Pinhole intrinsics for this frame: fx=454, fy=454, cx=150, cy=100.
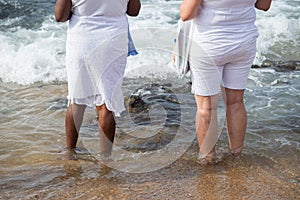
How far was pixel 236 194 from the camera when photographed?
10.3ft

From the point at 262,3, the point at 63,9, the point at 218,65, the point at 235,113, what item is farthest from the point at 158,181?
the point at 262,3

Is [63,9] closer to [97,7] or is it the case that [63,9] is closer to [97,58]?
[97,7]

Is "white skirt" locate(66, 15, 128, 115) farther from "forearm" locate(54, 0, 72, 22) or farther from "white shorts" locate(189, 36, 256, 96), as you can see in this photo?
"white shorts" locate(189, 36, 256, 96)

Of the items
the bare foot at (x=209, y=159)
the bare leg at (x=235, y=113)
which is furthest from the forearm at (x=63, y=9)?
the bare foot at (x=209, y=159)

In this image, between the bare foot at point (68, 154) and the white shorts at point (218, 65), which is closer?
the white shorts at point (218, 65)

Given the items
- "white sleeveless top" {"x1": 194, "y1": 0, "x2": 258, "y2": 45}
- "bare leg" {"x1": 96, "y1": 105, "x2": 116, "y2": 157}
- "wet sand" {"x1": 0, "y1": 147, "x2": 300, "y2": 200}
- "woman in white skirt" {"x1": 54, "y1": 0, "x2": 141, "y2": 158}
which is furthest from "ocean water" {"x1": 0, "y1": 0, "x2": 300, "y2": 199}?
"white sleeveless top" {"x1": 194, "y1": 0, "x2": 258, "y2": 45}

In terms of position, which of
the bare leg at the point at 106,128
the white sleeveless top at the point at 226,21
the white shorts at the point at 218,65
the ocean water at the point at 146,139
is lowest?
the ocean water at the point at 146,139

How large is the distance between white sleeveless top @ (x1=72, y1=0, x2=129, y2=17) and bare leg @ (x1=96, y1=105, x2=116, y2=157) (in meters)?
0.71

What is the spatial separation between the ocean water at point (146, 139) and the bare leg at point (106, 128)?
0.44ft

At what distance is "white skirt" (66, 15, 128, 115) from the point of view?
3.27m

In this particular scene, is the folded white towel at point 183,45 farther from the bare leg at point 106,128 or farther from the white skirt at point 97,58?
the bare leg at point 106,128

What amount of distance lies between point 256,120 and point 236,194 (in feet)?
5.79

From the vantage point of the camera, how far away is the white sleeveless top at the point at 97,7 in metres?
3.20

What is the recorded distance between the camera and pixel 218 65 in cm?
338
